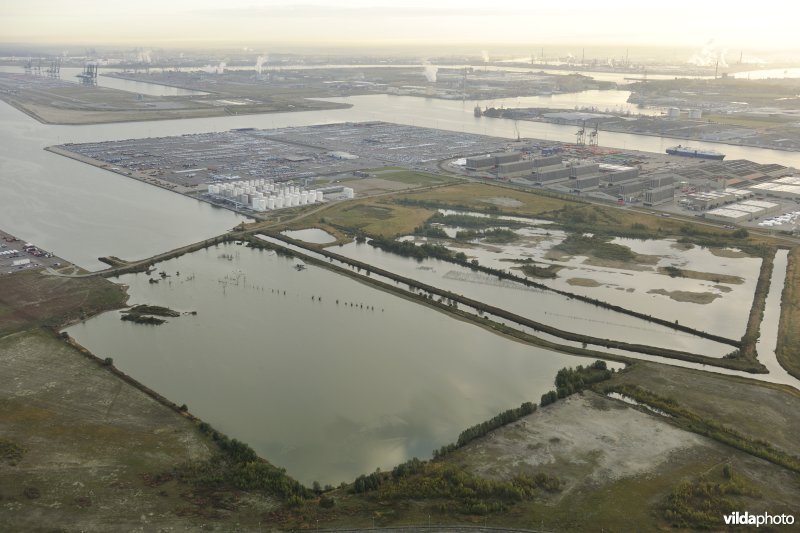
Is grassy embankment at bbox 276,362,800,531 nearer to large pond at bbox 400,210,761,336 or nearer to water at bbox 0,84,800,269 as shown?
large pond at bbox 400,210,761,336

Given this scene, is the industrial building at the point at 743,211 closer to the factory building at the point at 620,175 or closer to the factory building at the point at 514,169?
the factory building at the point at 620,175

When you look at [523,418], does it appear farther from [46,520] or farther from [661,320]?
[46,520]

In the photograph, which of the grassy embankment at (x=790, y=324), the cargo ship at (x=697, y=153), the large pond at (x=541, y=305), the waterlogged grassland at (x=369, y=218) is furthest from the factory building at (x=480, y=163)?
the grassy embankment at (x=790, y=324)

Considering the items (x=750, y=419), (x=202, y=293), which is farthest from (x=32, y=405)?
(x=750, y=419)

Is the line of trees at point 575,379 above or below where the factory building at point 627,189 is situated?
below

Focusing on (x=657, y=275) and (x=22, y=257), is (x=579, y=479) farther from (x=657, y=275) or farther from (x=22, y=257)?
(x=22, y=257)

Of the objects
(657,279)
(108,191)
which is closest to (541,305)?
(657,279)
